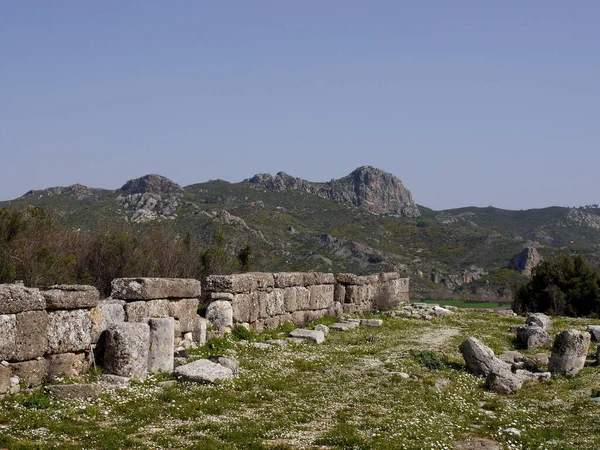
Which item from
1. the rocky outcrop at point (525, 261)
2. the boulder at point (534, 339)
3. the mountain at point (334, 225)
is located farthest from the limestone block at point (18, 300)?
the rocky outcrop at point (525, 261)

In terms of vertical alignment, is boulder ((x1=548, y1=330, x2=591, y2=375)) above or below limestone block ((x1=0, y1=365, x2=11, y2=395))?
below

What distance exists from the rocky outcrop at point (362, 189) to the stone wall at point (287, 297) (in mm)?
52126

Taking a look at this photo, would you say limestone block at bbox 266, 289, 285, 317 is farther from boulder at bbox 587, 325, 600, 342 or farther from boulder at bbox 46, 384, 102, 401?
boulder at bbox 46, 384, 102, 401

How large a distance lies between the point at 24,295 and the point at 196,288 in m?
5.65

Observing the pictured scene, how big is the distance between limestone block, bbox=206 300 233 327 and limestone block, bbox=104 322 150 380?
5310mm

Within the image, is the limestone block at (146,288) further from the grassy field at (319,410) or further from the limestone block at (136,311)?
the grassy field at (319,410)

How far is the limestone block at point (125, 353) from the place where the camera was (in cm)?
1130

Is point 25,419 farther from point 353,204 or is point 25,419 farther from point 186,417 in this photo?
point 353,204

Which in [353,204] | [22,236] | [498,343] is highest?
[353,204]

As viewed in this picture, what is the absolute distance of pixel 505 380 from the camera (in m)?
13.2

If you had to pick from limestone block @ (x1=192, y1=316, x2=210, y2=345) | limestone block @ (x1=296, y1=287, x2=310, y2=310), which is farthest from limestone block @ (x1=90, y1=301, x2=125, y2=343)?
limestone block @ (x1=296, y1=287, x2=310, y2=310)

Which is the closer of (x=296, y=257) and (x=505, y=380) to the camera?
(x=505, y=380)

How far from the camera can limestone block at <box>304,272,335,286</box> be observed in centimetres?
2291

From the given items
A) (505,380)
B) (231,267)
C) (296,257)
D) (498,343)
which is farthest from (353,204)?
(505,380)
